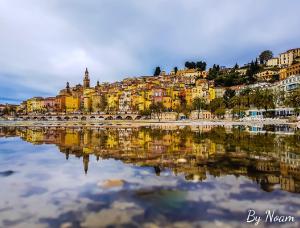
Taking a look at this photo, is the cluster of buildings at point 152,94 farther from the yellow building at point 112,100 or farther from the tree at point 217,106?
the tree at point 217,106

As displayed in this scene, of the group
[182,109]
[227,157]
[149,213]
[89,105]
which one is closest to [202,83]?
[182,109]

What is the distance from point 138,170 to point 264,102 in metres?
72.3

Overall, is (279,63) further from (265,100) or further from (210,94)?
(265,100)

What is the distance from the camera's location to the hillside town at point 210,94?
9375 centimetres

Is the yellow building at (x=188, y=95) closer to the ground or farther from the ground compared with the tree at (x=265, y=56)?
closer to the ground

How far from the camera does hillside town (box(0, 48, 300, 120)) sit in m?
93.8

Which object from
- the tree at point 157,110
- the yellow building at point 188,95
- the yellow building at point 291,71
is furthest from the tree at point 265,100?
the yellow building at point 188,95

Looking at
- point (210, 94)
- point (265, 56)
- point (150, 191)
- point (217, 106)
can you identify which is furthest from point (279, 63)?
point (150, 191)

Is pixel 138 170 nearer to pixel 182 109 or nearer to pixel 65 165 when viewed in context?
pixel 65 165

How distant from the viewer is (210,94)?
5738 inches

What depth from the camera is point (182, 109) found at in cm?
12244

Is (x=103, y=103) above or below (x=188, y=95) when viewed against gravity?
below

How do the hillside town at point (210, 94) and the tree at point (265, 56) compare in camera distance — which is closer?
the hillside town at point (210, 94)

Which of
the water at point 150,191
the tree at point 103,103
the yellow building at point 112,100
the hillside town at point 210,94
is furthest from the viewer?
the tree at point 103,103
